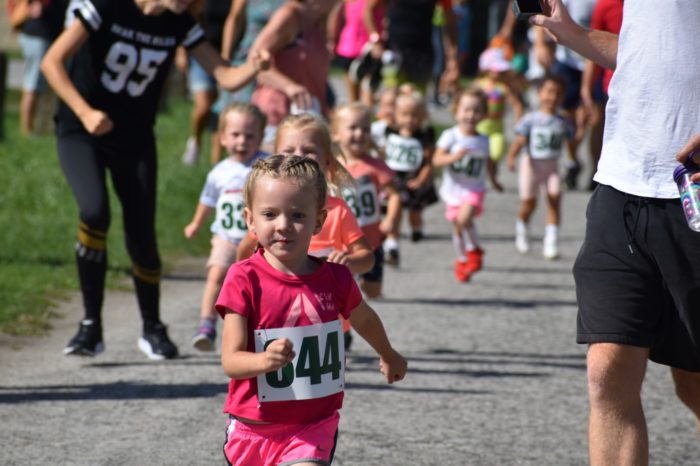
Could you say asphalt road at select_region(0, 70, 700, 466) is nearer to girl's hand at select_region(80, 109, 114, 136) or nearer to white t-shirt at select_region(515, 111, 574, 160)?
girl's hand at select_region(80, 109, 114, 136)

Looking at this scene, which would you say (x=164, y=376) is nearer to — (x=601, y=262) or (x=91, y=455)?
(x=91, y=455)

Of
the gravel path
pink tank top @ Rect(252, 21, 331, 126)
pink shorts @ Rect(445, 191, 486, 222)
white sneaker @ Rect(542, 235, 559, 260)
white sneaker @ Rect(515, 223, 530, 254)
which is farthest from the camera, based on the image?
white sneaker @ Rect(515, 223, 530, 254)

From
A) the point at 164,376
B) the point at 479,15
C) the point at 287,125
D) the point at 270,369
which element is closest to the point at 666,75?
the point at 270,369

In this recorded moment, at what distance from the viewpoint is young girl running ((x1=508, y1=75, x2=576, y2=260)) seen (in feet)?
37.3

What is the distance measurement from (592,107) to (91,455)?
7447mm

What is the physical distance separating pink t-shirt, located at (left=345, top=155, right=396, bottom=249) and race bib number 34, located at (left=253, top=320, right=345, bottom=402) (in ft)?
10.0

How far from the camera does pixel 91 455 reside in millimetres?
5516

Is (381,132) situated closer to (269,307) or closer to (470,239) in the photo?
(470,239)

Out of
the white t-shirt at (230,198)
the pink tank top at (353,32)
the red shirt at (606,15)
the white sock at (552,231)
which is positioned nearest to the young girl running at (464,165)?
the white sock at (552,231)

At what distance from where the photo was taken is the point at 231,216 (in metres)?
7.18

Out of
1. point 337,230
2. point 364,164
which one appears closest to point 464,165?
point 364,164

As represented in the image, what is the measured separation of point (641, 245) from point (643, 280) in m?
0.10

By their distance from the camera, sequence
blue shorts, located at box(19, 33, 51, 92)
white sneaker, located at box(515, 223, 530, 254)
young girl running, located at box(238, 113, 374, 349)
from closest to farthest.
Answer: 1. young girl running, located at box(238, 113, 374, 349)
2. white sneaker, located at box(515, 223, 530, 254)
3. blue shorts, located at box(19, 33, 51, 92)

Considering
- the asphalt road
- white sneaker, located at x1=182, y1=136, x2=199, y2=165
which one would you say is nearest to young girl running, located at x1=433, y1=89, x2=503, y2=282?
the asphalt road
